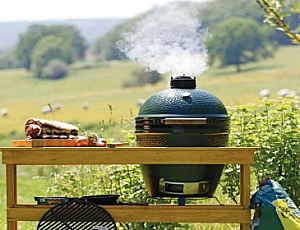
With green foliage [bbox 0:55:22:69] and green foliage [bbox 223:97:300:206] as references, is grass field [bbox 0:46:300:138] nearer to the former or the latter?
green foliage [bbox 0:55:22:69]

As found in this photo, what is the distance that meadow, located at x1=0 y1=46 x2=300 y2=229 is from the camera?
30922 mm

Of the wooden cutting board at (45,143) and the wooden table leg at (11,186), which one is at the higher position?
the wooden cutting board at (45,143)

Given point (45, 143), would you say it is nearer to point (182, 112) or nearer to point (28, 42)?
point (182, 112)

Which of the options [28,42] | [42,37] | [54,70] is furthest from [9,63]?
[54,70]

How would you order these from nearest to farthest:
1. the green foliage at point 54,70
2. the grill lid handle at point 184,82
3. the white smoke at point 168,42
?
the grill lid handle at point 184,82 → the white smoke at point 168,42 → the green foliage at point 54,70

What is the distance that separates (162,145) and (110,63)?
44.1 meters

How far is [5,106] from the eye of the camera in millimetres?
36344

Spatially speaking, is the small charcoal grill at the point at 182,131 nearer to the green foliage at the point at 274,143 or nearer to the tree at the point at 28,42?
the green foliage at the point at 274,143

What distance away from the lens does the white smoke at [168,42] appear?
4.75 meters

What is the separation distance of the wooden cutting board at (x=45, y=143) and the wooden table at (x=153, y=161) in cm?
4

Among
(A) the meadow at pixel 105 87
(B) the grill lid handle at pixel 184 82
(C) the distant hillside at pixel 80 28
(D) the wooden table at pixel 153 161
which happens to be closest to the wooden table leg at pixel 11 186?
(D) the wooden table at pixel 153 161

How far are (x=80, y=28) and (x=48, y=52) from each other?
96.7 feet

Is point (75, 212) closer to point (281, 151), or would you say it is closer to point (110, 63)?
point (281, 151)

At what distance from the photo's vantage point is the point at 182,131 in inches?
169
